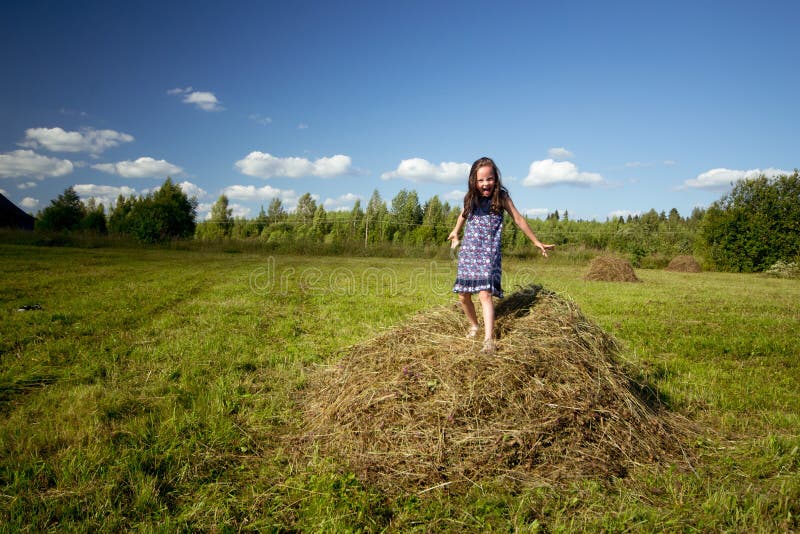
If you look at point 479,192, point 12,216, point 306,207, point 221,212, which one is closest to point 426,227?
point 306,207

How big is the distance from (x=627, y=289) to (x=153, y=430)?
1414cm

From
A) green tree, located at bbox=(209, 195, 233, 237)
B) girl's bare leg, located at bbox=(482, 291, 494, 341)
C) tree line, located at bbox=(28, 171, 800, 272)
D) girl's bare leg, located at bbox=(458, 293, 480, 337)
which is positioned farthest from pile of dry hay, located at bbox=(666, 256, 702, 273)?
green tree, located at bbox=(209, 195, 233, 237)

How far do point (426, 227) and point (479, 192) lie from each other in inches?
1584

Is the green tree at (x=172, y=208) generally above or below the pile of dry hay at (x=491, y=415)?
above

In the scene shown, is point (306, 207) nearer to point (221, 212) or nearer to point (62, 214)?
point (221, 212)

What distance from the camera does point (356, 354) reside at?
4.14m

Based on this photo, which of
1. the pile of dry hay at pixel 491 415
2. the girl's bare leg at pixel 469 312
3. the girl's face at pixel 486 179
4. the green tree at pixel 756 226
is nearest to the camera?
the pile of dry hay at pixel 491 415

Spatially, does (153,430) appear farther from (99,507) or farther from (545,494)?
(545,494)

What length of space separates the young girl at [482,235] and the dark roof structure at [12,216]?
5627 cm

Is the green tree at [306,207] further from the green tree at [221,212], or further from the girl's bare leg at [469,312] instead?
the girl's bare leg at [469,312]

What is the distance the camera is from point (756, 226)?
86.9ft

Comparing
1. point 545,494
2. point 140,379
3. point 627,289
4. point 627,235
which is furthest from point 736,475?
point 627,235

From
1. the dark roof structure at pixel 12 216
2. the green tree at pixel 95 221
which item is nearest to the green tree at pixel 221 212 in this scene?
the green tree at pixel 95 221

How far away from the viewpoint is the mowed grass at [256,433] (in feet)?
7.78
